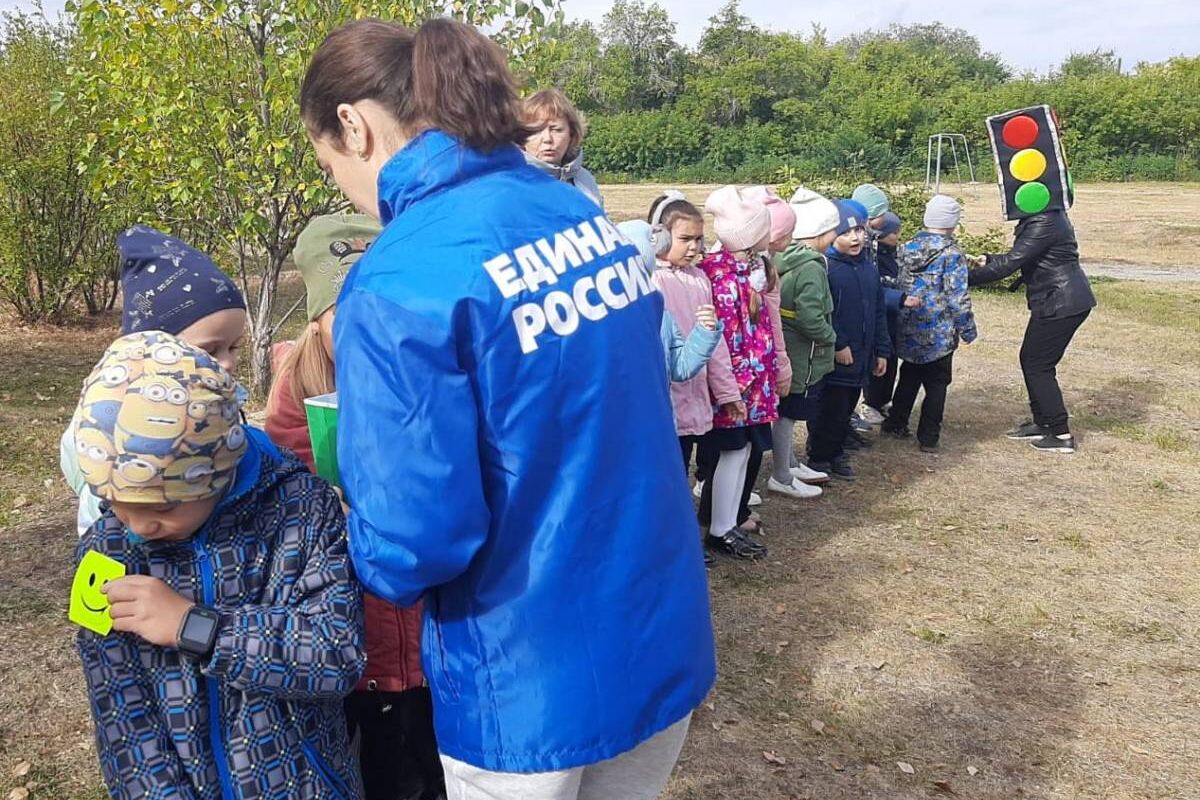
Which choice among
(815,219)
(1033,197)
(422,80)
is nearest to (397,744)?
(422,80)

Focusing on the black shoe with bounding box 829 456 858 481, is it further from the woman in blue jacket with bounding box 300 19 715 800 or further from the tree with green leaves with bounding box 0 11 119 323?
the tree with green leaves with bounding box 0 11 119 323

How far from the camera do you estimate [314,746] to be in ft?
5.17

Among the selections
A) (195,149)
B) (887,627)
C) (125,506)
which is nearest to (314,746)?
(125,506)

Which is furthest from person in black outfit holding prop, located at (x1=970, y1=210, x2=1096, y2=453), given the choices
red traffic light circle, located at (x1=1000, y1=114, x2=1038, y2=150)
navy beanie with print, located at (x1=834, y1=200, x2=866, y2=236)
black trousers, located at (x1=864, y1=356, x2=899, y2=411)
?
navy beanie with print, located at (x1=834, y1=200, x2=866, y2=236)

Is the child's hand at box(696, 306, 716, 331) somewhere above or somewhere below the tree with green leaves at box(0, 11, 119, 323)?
below

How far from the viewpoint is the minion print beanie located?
135 cm

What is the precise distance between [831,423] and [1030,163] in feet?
7.44

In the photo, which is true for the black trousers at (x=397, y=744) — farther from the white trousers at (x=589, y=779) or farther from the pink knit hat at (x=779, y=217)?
the pink knit hat at (x=779, y=217)

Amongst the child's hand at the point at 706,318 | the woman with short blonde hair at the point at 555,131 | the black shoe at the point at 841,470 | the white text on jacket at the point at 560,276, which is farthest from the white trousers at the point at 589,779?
the black shoe at the point at 841,470

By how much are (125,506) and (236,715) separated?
1.15 ft

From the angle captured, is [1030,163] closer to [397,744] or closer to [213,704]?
[397,744]

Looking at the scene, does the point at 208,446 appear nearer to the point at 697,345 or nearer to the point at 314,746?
the point at 314,746

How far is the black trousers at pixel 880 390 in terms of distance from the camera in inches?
287

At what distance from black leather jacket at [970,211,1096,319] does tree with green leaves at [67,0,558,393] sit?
128 inches
